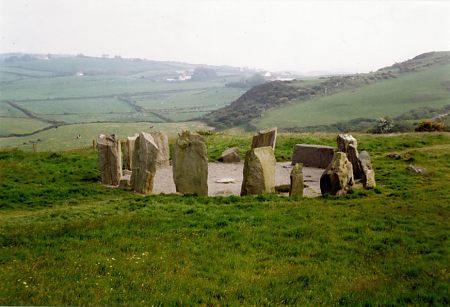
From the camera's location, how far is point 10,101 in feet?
424

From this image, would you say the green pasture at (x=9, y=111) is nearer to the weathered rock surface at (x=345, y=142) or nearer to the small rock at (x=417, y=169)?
the weathered rock surface at (x=345, y=142)

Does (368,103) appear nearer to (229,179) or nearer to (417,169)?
(417,169)

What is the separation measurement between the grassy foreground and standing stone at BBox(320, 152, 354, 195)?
0.65 metres

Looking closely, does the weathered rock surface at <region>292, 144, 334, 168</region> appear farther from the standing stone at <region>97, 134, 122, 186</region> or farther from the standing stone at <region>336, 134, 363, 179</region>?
the standing stone at <region>97, 134, 122, 186</region>

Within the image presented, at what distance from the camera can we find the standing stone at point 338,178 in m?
19.9

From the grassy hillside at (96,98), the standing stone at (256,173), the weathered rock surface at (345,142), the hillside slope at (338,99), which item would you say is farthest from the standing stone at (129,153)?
the hillside slope at (338,99)

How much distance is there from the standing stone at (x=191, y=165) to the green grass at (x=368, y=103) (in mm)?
71427

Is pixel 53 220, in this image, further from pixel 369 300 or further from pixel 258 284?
pixel 369 300

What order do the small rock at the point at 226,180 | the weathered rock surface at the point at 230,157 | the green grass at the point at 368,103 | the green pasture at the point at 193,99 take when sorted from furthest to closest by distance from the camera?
the green pasture at the point at 193,99, the green grass at the point at 368,103, the weathered rock surface at the point at 230,157, the small rock at the point at 226,180

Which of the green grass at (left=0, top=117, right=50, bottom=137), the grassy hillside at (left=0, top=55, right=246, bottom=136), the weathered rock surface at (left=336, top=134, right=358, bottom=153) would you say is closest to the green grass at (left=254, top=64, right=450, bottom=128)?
the grassy hillside at (left=0, top=55, right=246, bottom=136)

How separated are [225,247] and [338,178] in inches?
331

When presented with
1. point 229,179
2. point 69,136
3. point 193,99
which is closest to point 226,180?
point 229,179

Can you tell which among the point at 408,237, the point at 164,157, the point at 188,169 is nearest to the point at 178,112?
the point at 164,157

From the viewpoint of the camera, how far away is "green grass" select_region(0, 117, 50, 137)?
79988 mm
